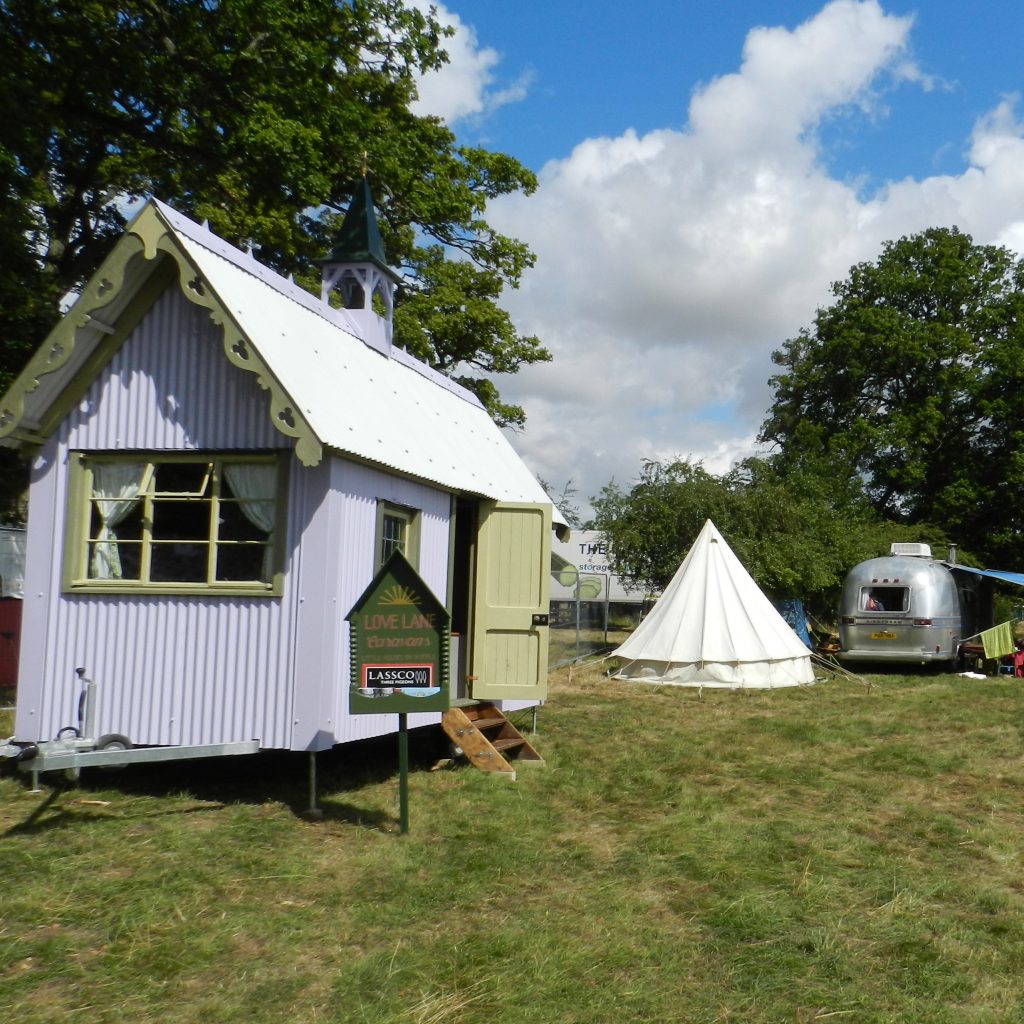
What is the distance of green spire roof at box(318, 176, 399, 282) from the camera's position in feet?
38.6

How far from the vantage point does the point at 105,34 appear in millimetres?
17500

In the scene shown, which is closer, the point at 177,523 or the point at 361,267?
the point at 177,523

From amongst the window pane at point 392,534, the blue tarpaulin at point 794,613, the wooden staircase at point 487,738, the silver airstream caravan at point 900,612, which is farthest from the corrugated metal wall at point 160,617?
the blue tarpaulin at point 794,613

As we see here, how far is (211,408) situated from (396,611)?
2373 mm

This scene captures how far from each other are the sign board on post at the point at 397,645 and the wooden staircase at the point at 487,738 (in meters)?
1.50

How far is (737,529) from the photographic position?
25359 millimetres

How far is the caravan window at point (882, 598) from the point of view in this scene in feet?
70.2

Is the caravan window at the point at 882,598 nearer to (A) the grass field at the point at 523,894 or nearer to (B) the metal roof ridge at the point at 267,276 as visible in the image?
(A) the grass field at the point at 523,894

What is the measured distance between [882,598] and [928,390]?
63.6 feet

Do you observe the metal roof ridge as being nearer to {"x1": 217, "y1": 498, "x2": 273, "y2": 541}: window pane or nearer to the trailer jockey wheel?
{"x1": 217, "y1": 498, "x2": 273, "y2": 541}: window pane

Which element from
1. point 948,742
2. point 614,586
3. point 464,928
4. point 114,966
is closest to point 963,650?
point 948,742

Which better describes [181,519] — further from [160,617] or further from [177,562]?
[160,617]

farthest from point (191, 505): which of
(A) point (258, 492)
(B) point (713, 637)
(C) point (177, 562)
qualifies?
(B) point (713, 637)

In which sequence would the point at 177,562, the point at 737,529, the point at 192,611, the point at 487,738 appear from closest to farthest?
the point at 192,611 → the point at 177,562 → the point at 487,738 → the point at 737,529
